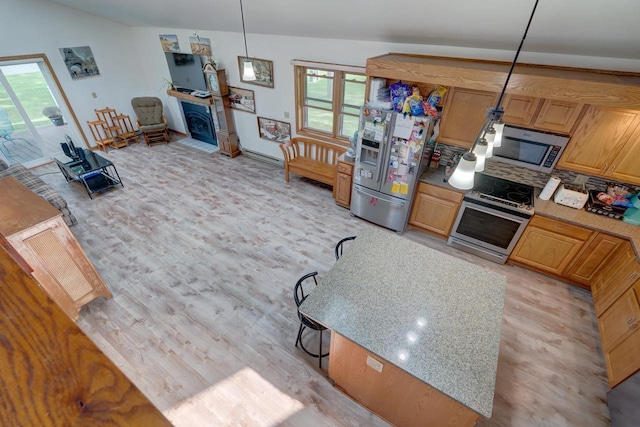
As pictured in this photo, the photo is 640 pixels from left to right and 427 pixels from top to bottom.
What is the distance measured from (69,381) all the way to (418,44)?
4.11 metres

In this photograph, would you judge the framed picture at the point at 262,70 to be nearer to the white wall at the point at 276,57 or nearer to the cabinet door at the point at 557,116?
the white wall at the point at 276,57

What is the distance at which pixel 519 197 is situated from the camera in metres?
3.34

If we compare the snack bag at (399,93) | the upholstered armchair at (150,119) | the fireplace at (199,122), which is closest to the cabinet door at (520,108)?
the snack bag at (399,93)

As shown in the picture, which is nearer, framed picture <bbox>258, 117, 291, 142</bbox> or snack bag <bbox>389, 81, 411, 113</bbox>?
snack bag <bbox>389, 81, 411, 113</bbox>

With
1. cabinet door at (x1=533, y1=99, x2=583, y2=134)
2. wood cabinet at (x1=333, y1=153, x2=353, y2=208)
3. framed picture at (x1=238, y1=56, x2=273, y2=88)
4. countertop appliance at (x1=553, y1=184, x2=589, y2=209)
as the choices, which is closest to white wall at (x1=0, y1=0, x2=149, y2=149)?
framed picture at (x1=238, y1=56, x2=273, y2=88)

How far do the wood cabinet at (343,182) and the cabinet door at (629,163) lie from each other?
2.89 meters

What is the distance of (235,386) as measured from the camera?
2430mm

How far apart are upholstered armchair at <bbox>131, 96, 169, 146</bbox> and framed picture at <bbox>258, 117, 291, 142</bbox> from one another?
2.57 meters

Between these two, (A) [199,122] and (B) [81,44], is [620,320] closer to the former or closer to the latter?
(A) [199,122]

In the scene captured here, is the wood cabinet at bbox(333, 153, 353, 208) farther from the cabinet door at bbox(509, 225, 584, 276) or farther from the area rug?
the area rug

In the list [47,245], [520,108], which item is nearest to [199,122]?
[47,245]

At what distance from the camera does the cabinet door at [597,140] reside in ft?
8.93

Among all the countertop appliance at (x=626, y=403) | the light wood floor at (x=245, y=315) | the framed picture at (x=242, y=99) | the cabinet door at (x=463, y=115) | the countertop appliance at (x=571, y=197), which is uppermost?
the cabinet door at (x=463, y=115)

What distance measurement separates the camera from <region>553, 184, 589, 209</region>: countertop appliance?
3133 mm
